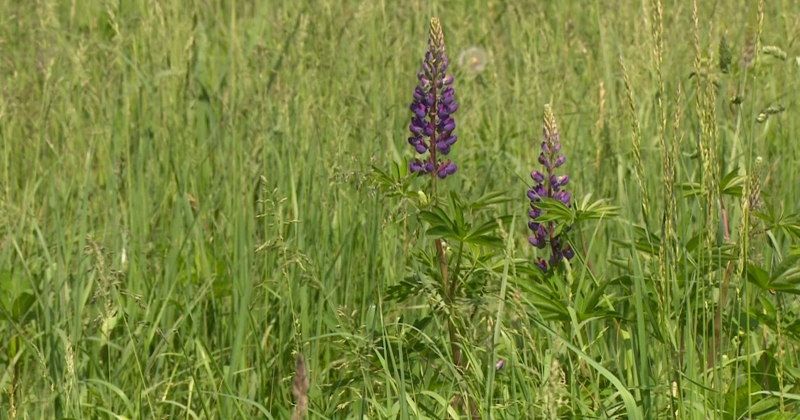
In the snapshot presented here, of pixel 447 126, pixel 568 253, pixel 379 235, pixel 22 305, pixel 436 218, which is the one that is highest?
pixel 447 126

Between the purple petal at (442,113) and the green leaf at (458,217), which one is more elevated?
the purple petal at (442,113)

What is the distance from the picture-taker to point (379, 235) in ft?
8.28

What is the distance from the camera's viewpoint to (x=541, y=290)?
174 centimetres

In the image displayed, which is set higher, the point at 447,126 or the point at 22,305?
the point at 447,126

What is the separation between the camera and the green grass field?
1.68 m

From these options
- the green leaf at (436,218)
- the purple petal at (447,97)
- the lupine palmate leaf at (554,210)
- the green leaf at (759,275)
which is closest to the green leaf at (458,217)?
the green leaf at (436,218)

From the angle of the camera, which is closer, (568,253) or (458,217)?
(458,217)

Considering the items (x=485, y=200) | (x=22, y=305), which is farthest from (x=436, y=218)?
(x=22, y=305)

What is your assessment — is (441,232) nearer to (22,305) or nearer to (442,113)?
(442,113)

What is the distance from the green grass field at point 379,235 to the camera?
168 centimetres

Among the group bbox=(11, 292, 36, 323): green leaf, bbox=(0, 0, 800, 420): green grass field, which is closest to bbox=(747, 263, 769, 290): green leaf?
bbox=(0, 0, 800, 420): green grass field

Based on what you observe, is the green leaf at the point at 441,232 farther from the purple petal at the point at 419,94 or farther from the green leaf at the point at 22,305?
the green leaf at the point at 22,305

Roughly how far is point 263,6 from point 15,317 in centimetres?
252

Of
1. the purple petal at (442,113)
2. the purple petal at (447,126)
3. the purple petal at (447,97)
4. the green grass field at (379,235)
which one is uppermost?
the purple petal at (447,97)
